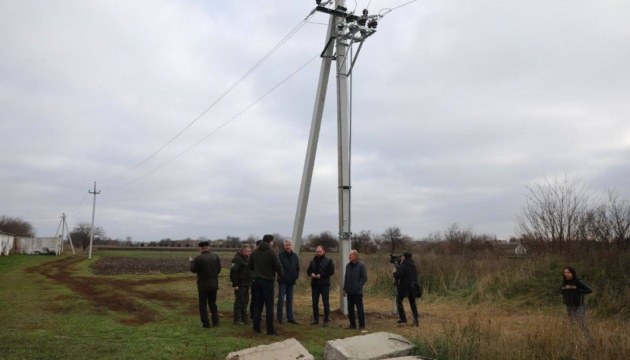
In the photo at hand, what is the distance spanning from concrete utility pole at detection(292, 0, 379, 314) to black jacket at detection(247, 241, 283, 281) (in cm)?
325

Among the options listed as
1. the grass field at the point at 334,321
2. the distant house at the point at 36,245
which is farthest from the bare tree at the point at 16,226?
the grass field at the point at 334,321

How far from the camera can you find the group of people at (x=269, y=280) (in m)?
9.66

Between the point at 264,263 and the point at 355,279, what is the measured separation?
7.26 ft

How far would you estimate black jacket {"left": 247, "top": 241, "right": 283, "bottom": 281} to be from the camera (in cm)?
964

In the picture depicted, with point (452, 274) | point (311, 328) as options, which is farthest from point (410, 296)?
point (452, 274)

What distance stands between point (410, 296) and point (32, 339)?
771cm

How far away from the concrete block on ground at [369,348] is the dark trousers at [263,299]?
2.27 meters

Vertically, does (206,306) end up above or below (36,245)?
below

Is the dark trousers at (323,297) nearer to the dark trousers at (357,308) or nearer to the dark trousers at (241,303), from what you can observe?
the dark trousers at (357,308)

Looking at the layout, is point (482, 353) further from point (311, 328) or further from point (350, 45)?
point (350, 45)

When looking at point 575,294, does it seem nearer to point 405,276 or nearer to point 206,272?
point 405,276

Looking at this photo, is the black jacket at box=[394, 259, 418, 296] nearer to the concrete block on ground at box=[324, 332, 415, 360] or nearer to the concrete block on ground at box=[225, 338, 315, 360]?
the concrete block on ground at box=[324, 332, 415, 360]

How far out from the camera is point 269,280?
9.60m

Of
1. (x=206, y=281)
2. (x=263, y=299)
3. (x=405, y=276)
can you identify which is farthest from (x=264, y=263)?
(x=405, y=276)
